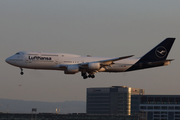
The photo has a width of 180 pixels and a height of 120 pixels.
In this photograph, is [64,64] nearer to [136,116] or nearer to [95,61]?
[95,61]

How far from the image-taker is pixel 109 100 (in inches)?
6944

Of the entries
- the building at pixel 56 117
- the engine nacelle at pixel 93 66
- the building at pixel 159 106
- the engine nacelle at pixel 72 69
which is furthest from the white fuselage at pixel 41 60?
the building at pixel 159 106

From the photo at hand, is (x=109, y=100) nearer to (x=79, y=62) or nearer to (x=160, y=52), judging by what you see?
(x=160, y=52)

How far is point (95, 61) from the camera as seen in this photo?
8019 centimetres

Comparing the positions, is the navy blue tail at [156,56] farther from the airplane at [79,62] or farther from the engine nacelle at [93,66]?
the engine nacelle at [93,66]

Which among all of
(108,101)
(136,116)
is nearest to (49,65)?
(136,116)

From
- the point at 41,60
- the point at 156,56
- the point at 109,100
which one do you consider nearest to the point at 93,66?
the point at 41,60

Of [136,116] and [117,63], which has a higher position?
[117,63]

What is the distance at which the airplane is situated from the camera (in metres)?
76.6

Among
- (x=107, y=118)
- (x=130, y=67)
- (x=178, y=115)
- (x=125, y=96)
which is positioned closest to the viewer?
(x=130, y=67)

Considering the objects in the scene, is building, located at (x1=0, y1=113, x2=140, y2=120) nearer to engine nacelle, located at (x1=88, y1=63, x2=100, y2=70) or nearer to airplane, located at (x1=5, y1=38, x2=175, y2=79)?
airplane, located at (x1=5, y1=38, x2=175, y2=79)

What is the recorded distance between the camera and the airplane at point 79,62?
76.6 meters

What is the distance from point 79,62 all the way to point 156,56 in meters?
19.6

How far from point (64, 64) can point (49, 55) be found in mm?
3750
